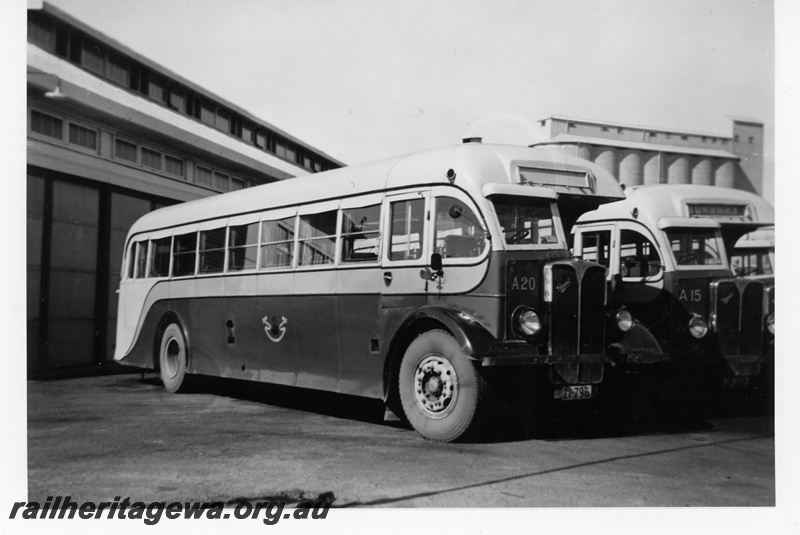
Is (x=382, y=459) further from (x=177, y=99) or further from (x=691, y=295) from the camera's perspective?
(x=177, y=99)

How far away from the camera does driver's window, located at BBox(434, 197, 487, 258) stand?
21.2 feet

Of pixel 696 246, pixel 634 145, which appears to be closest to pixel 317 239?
pixel 634 145

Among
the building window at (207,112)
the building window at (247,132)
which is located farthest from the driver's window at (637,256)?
the building window at (207,112)

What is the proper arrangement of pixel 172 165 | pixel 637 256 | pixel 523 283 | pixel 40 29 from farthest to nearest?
pixel 172 165 < pixel 637 256 < pixel 40 29 < pixel 523 283

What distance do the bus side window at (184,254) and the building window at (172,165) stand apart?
1.35 meters

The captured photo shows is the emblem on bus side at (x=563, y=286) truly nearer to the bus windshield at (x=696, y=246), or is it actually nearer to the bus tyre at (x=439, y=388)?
the bus tyre at (x=439, y=388)

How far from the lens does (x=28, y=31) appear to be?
698 cm

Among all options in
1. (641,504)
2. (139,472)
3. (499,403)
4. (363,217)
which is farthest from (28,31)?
(641,504)

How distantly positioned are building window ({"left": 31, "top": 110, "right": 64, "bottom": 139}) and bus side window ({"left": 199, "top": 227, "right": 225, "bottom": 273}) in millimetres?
1951

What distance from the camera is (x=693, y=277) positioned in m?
8.09

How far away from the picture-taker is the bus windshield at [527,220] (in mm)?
6484

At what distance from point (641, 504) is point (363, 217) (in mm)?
3465

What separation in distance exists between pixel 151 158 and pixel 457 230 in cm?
580

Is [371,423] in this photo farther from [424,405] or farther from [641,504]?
[641,504]
